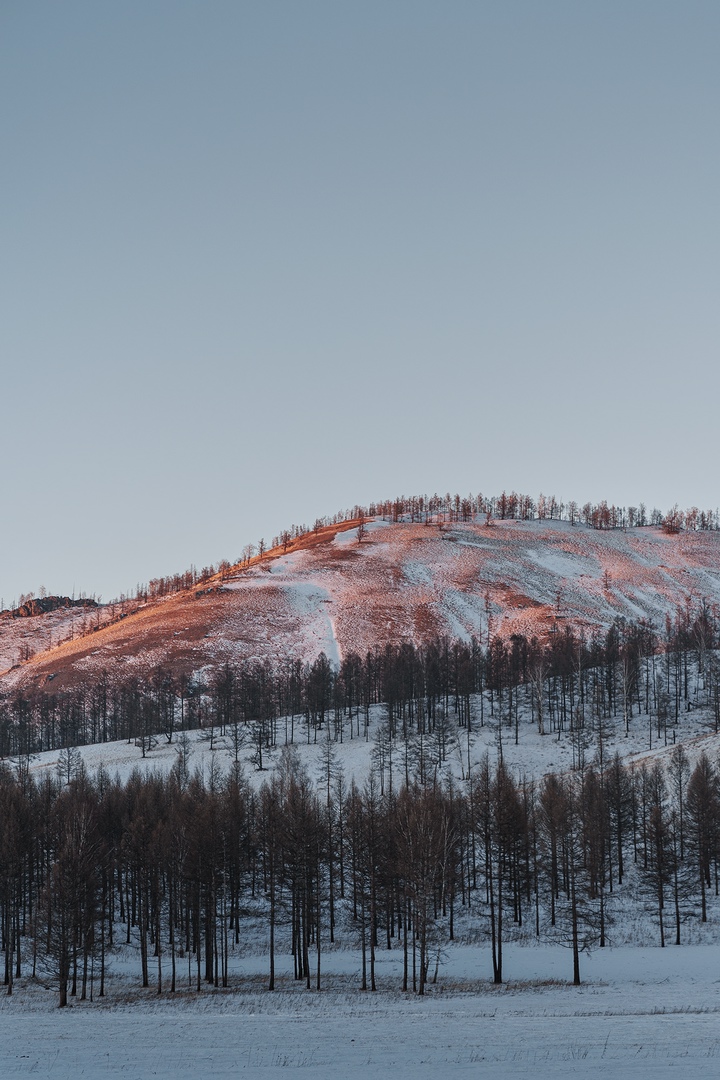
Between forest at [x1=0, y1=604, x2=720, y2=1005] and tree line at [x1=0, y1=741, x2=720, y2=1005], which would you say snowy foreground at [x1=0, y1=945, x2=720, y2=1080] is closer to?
forest at [x1=0, y1=604, x2=720, y2=1005]

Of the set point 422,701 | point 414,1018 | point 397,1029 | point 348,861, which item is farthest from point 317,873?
point 422,701

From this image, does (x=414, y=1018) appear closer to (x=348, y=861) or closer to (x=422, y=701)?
(x=348, y=861)

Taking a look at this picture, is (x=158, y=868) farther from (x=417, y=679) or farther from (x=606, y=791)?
(x=417, y=679)

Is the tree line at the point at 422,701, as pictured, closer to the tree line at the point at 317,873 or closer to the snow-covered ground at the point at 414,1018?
the tree line at the point at 317,873

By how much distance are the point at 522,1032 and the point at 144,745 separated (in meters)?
105

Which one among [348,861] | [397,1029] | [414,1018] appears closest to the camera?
[397,1029]

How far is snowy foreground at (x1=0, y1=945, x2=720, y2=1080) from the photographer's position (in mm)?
26094

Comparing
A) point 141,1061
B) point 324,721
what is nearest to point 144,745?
point 324,721

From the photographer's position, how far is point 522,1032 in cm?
3066

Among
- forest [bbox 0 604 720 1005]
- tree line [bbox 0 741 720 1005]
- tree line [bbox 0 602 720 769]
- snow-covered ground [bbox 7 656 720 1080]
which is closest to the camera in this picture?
snow-covered ground [bbox 7 656 720 1080]

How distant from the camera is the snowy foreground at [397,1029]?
85.6ft

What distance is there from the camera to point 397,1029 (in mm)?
32156

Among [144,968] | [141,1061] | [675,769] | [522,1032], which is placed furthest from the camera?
[675,769]

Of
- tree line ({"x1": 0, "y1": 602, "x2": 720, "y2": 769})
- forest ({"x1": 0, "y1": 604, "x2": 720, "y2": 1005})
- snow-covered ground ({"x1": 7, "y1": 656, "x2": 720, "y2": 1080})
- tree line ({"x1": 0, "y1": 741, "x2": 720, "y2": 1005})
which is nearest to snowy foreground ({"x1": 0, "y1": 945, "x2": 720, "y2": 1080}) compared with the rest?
snow-covered ground ({"x1": 7, "y1": 656, "x2": 720, "y2": 1080})
